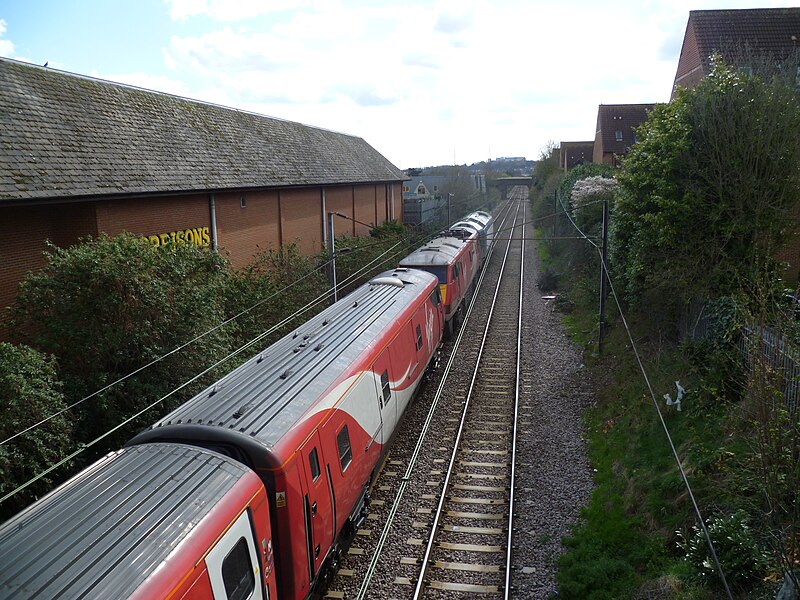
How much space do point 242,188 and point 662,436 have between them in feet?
50.6

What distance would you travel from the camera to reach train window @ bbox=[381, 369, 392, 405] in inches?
428

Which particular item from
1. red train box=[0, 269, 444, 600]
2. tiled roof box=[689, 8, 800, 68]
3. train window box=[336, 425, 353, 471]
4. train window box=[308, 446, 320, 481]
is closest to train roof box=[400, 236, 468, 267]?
red train box=[0, 269, 444, 600]

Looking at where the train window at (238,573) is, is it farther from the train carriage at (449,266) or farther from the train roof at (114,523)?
the train carriage at (449,266)

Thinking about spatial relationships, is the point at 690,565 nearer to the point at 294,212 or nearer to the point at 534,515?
the point at 534,515

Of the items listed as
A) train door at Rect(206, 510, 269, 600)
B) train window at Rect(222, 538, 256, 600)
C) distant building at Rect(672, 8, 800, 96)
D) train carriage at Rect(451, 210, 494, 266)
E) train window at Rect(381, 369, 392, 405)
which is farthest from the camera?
train carriage at Rect(451, 210, 494, 266)

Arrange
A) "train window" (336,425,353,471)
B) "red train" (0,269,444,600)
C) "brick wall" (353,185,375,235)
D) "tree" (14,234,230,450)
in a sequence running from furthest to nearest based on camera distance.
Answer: "brick wall" (353,185,375,235), "tree" (14,234,230,450), "train window" (336,425,353,471), "red train" (0,269,444,600)

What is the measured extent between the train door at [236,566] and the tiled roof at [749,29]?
2724 cm

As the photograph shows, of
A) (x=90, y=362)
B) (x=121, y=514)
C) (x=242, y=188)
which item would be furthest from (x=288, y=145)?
(x=121, y=514)

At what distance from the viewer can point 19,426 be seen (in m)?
8.66

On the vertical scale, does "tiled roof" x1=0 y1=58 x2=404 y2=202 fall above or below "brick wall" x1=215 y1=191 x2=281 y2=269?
above

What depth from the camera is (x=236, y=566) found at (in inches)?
221

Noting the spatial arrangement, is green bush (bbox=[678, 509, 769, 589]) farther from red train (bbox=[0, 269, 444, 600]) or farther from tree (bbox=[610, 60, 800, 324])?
tree (bbox=[610, 60, 800, 324])

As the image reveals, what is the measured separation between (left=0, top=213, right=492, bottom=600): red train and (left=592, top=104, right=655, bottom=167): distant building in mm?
41701

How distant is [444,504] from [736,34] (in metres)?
27.3
